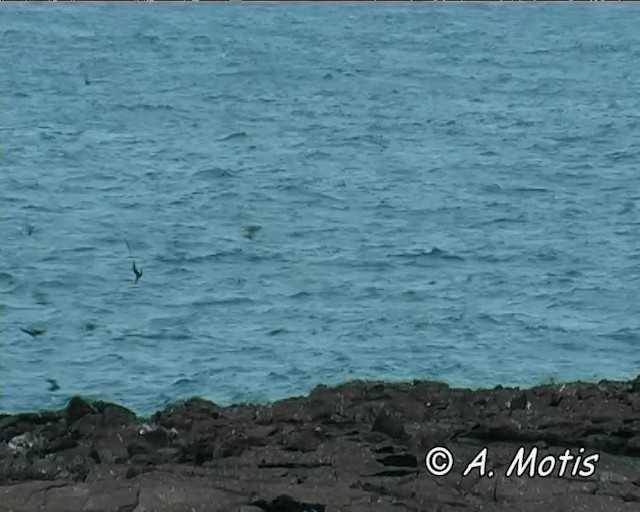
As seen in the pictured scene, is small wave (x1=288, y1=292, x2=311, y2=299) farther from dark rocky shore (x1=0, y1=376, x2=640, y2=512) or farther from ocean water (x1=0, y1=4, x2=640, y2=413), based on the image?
dark rocky shore (x1=0, y1=376, x2=640, y2=512)

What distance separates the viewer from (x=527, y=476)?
11.8 m

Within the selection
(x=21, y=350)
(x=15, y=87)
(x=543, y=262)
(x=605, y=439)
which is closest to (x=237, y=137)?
(x=15, y=87)

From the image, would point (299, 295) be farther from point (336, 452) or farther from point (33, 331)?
point (336, 452)

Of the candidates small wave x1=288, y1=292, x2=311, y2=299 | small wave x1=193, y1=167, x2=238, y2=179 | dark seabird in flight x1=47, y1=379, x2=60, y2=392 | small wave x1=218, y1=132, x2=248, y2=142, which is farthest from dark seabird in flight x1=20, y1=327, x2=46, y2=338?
small wave x1=218, y1=132, x2=248, y2=142

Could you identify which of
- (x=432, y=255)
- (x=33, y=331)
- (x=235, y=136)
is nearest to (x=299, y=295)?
(x=432, y=255)

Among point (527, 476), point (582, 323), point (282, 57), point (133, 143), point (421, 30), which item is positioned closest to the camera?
point (527, 476)

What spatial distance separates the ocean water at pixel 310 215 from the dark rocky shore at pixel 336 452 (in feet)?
34.5

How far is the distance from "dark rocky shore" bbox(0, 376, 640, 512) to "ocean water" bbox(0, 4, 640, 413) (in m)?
10.5

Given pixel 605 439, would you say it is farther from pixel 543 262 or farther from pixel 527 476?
pixel 543 262

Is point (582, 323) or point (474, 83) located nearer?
point (582, 323)

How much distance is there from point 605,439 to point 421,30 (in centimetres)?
9438

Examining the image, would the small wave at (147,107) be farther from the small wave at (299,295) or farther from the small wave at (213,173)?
the small wave at (299,295)

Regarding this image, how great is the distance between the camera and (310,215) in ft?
155

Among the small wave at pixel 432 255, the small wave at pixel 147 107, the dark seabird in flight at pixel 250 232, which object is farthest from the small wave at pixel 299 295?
the small wave at pixel 147 107
